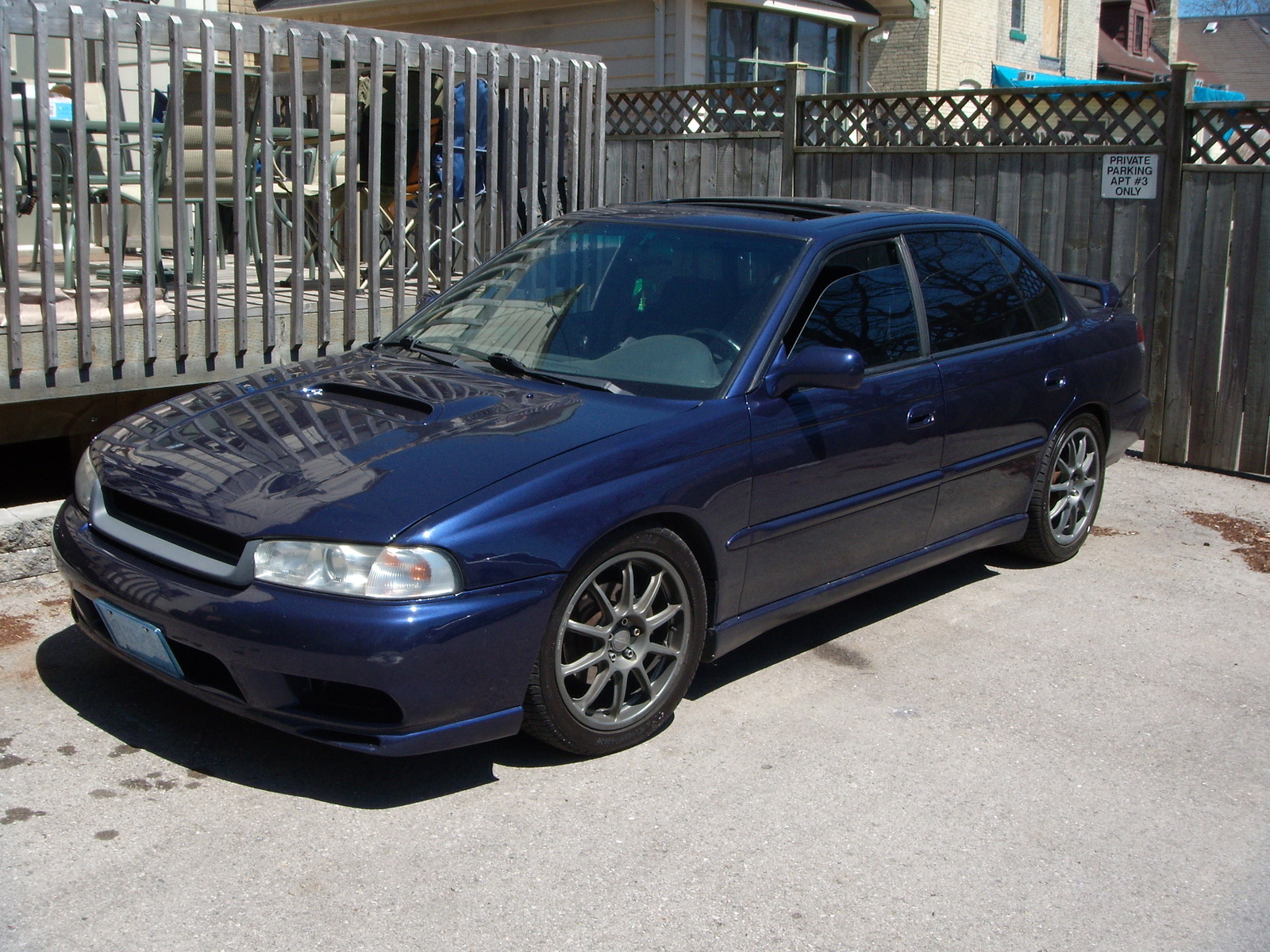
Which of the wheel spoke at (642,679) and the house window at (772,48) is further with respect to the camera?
the house window at (772,48)

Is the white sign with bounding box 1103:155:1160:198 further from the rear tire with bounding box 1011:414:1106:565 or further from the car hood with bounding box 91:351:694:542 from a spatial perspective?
the car hood with bounding box 91:351:694:542

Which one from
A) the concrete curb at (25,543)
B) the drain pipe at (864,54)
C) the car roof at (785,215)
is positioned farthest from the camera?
the drain pipe at (864,54)

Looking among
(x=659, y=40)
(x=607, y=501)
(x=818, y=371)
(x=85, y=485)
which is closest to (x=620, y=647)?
(x=607, y=501)

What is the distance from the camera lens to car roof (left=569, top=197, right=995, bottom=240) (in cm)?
477

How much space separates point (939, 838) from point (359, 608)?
66.3 inches

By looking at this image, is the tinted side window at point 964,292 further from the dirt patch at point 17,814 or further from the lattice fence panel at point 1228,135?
the dirt patch at point 17,814

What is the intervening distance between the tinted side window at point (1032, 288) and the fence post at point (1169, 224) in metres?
2.33

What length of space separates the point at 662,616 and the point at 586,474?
0.56 m

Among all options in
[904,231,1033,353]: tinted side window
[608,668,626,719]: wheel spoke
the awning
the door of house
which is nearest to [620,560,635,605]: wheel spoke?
[608,668,626,719]: wheel spoke

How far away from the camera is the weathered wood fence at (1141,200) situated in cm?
754

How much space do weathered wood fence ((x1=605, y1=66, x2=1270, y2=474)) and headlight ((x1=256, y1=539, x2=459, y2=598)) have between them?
5.86m

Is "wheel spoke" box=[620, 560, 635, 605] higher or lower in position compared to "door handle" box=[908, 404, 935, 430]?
lower

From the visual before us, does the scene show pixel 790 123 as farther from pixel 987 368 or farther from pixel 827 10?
pixel 827 10

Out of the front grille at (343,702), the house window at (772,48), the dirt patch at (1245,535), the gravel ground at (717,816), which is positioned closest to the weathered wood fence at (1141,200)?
the dirt patch at (1245,535)
